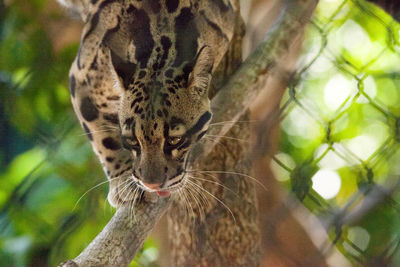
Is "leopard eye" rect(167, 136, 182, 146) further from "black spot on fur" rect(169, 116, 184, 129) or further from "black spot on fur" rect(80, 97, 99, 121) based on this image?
"black spot on fur" rect(80, 97, 99, 121)

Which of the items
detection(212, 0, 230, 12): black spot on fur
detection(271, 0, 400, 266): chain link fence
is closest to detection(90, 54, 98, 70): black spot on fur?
detection(212, 0, 230, 12): black spot on fur

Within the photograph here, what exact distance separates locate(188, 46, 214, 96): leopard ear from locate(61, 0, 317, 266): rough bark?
8 centimetres

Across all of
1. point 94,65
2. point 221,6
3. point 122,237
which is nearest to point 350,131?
point 221,6

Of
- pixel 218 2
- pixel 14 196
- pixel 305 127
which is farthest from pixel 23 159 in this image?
pixel 305 127

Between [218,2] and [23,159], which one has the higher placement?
[218,2]

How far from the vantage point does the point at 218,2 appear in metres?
1.41

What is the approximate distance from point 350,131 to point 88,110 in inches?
46.7

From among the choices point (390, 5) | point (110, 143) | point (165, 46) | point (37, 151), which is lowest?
point (37, 151)

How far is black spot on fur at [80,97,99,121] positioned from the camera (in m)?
1.38

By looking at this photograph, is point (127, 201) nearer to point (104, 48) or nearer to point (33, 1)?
point (104, 48)

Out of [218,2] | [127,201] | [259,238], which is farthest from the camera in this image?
[259,238]

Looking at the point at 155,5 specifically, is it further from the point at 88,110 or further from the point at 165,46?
the point at 88,110

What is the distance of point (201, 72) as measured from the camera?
122cm

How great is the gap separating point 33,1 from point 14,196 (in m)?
0.75
